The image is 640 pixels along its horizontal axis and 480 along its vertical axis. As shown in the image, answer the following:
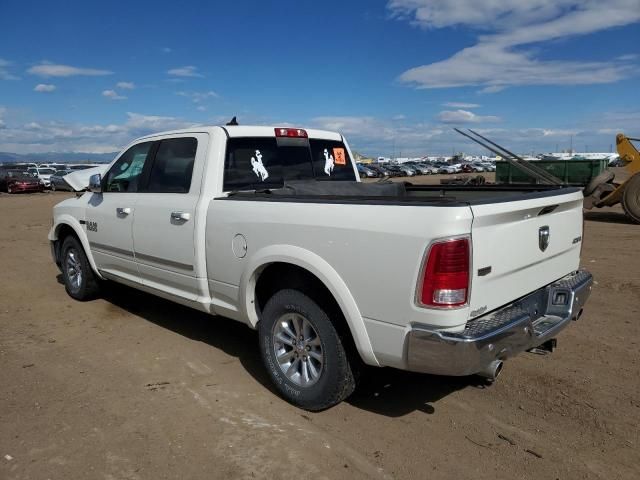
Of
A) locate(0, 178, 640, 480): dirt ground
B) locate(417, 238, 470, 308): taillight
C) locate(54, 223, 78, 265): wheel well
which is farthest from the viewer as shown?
locate(54, 223, 78, 265): wheel well

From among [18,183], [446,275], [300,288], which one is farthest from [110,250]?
[18,183]

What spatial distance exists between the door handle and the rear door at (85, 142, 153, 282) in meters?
0.76

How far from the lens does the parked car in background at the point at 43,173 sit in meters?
36.7

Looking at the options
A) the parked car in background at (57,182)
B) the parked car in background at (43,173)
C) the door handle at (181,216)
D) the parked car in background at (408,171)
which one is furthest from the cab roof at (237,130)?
the parked car in background at (408,171)

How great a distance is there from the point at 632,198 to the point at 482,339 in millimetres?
12664

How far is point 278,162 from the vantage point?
4.83 m

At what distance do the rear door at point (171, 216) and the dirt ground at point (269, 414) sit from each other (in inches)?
27.7

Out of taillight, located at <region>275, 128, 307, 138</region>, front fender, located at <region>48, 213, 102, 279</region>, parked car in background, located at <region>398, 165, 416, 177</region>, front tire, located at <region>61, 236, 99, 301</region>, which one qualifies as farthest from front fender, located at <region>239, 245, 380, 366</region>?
parked car in background, located at <region>398, 165, 416, 177</region>

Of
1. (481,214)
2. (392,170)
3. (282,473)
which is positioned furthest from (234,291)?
(392,170)

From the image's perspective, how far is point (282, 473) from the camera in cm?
294

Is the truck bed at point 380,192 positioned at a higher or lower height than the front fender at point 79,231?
higher

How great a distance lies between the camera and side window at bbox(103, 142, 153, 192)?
515 cm

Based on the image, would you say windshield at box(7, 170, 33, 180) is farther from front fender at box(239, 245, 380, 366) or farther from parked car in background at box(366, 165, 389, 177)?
front fender at box(239, 245, 380, 366)

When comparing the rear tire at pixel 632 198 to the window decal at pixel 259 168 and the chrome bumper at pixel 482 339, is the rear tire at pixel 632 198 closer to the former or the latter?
the chrome bumper at pixel 482 339
